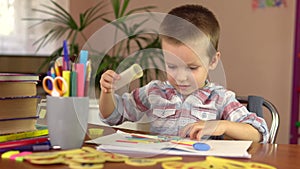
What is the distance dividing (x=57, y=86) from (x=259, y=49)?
8.77ft

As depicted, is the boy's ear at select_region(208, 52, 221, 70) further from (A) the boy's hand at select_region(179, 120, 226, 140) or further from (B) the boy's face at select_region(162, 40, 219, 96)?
(A) the boy's hand at select_region(179, 120, 226, 140)

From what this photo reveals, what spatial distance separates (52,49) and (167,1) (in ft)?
3.40

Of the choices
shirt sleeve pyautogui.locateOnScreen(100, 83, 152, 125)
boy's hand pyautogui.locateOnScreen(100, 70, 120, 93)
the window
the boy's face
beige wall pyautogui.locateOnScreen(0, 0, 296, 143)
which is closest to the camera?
boy's hand pyautogui.locateOnScreen(100, 70, 120, 93)

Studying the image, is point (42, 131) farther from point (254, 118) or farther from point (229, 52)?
point (229, 52)

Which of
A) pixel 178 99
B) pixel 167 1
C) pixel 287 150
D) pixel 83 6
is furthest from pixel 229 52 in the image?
pixel 287 150

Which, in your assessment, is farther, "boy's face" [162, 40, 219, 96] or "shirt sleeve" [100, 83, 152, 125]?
"shirt sleeve" [100, 83, 152, 125]

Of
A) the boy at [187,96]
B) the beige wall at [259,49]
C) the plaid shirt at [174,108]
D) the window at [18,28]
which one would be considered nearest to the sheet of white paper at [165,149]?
the boy at [187,96]

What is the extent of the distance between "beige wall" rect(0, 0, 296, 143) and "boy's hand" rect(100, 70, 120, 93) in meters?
2.40

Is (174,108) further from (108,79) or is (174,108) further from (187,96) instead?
(108,79)

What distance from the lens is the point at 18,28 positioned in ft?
12.8

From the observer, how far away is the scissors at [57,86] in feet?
2.88

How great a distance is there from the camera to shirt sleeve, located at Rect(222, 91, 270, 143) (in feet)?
3.89

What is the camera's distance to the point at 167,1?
3.80 metres

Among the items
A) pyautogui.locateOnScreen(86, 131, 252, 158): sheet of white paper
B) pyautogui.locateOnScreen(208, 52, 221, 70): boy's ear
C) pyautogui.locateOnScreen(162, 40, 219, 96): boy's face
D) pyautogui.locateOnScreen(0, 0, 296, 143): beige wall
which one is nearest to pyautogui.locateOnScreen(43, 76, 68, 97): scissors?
pyautogui.locateOnScreen(86, 131, 252, 158): sheet of white paper
